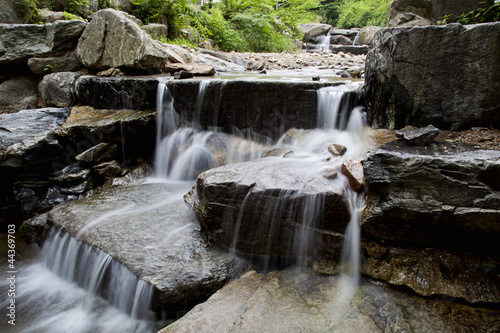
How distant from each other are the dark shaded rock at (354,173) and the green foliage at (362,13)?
19.0 m

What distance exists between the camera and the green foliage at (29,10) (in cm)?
702

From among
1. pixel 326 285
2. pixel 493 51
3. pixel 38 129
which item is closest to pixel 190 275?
pixel 326 285

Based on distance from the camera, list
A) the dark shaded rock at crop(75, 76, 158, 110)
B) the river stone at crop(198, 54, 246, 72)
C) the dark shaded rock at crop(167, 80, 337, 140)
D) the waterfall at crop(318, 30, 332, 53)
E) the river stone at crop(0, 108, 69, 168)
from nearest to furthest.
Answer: the dark shaded rock at crop(167, 80, 337, 140), the river stone at crop(0, 108, 69, 168), the dark shaded rock at crop(75, 76, 158, 110), the river stone at crop(198, 54, 246, 72), the waterfall at crop(318, 30, 332, 53)

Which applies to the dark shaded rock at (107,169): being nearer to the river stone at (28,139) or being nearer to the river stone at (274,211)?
the river stone at (28,139)

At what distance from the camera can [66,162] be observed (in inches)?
213

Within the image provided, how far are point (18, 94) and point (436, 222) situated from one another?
859 centimetres

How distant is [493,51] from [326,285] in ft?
10.8

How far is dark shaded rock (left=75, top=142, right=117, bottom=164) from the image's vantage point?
5.34 m

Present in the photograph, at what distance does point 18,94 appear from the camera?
673 centimetres

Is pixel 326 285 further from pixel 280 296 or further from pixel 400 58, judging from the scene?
pixel 400 58

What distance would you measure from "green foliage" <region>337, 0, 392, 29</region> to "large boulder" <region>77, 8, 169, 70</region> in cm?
1720

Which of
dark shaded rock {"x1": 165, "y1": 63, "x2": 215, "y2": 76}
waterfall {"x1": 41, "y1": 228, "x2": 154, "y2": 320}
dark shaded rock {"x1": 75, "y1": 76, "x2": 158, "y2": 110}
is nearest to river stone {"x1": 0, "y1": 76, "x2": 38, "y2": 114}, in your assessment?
dark shaded rock {"x1": 75, "y1": 76, "x2": 158, "y2": 110}

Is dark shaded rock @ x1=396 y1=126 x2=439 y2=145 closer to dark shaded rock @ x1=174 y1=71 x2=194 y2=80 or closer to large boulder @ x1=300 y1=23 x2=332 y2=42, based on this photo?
dark shaded rock @ x1=174 y1=71 x2=194 y2=80

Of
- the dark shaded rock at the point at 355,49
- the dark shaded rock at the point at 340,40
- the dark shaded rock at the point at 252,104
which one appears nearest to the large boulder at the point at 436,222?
the dark shaded rock at the point at 252,104
